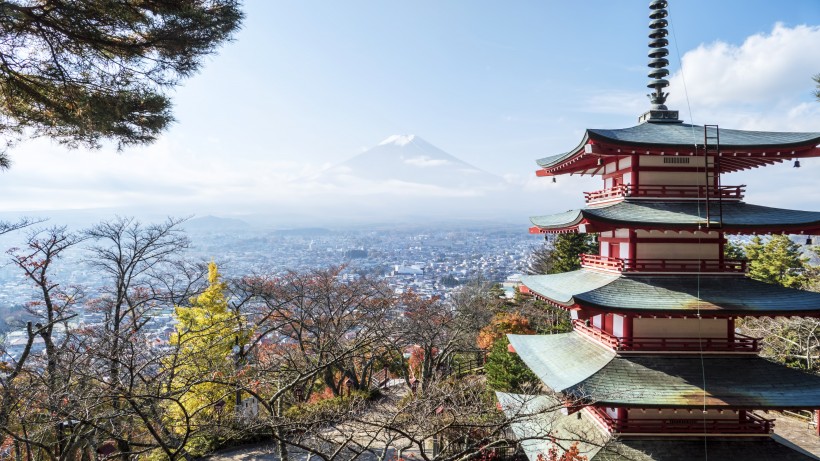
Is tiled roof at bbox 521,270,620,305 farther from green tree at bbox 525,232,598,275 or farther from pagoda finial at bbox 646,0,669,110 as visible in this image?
green tree at bbox 525,232,598,275

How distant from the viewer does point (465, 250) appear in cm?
12744

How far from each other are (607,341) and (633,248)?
1.92 meters

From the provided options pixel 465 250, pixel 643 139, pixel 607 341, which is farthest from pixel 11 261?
pixel 465 250

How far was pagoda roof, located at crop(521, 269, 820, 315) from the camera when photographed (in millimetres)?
7172

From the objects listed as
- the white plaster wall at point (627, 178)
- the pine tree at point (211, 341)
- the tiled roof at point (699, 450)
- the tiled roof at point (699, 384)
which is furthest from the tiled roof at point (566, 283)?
the pine tree at point (211, 341)

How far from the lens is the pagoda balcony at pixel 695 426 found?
766cm

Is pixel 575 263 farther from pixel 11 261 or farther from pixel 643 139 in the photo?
pixel 11 261

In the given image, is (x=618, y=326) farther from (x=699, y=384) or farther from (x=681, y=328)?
(x=699, y=384)

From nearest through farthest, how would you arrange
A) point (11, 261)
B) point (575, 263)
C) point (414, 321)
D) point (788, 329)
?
point (11, 261) < point (788, 329) < point (414, 321) < point (575, 263)

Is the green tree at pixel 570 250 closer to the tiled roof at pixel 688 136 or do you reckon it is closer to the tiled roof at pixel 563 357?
the tiled roof at pixel 563 357

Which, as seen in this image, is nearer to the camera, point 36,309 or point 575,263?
point 36,309

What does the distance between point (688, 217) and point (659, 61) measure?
12.7ft

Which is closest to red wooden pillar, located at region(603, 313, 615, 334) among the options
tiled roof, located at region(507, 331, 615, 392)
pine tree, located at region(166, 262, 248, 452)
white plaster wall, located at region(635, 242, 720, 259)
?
tiled roof, located at region(507, 331, 615, 392)

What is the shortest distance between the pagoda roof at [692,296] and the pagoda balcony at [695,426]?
2.18 metres
